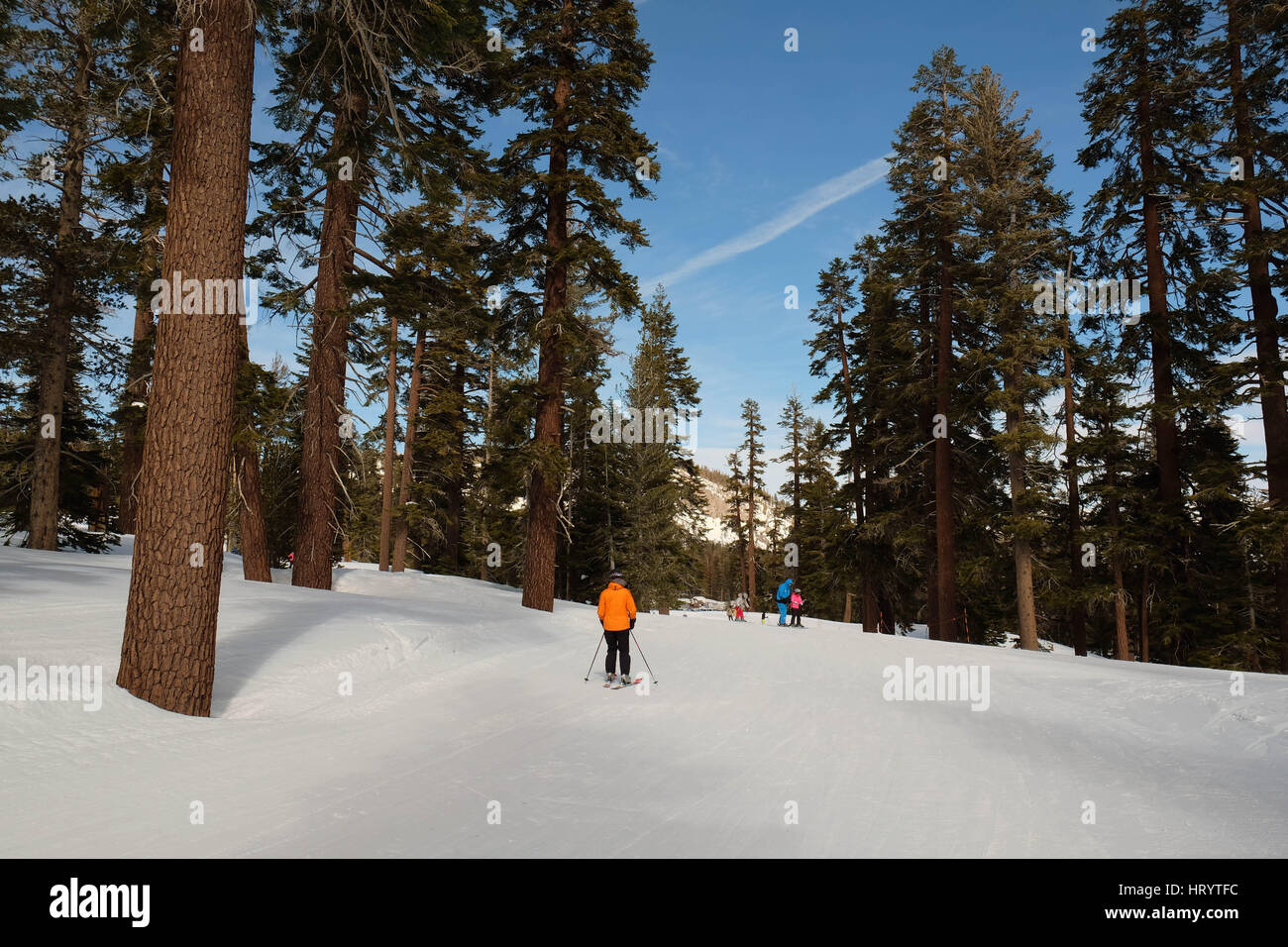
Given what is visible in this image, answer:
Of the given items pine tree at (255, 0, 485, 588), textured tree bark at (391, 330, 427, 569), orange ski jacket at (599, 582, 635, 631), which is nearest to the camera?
orange ski jacket at (599, 582, 635, 631)

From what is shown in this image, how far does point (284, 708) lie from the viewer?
6.84m

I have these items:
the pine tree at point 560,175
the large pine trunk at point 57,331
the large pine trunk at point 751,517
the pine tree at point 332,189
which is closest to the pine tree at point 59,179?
the large pine trunk at point 57,331

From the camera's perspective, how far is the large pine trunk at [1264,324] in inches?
598

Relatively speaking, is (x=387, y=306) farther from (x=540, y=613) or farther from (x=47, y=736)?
(x=47, y=736)

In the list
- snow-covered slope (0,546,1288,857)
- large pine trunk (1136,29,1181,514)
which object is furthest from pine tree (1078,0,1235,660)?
snow-covered slope (0,546,1288,857)

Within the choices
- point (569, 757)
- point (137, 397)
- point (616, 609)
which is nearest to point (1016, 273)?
point (616, 609)

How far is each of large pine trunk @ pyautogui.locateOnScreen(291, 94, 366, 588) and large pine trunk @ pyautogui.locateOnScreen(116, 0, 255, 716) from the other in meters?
6.89

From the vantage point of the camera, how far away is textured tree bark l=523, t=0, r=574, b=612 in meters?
→ 14.9

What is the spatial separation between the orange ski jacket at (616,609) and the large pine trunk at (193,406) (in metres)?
4.99

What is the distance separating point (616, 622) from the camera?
935cm

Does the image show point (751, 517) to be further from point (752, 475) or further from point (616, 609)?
point (616, 609)

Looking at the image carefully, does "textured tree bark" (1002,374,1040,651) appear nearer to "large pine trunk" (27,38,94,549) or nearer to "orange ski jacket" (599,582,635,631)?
"orange ski jacket" (599,582,635,631)
